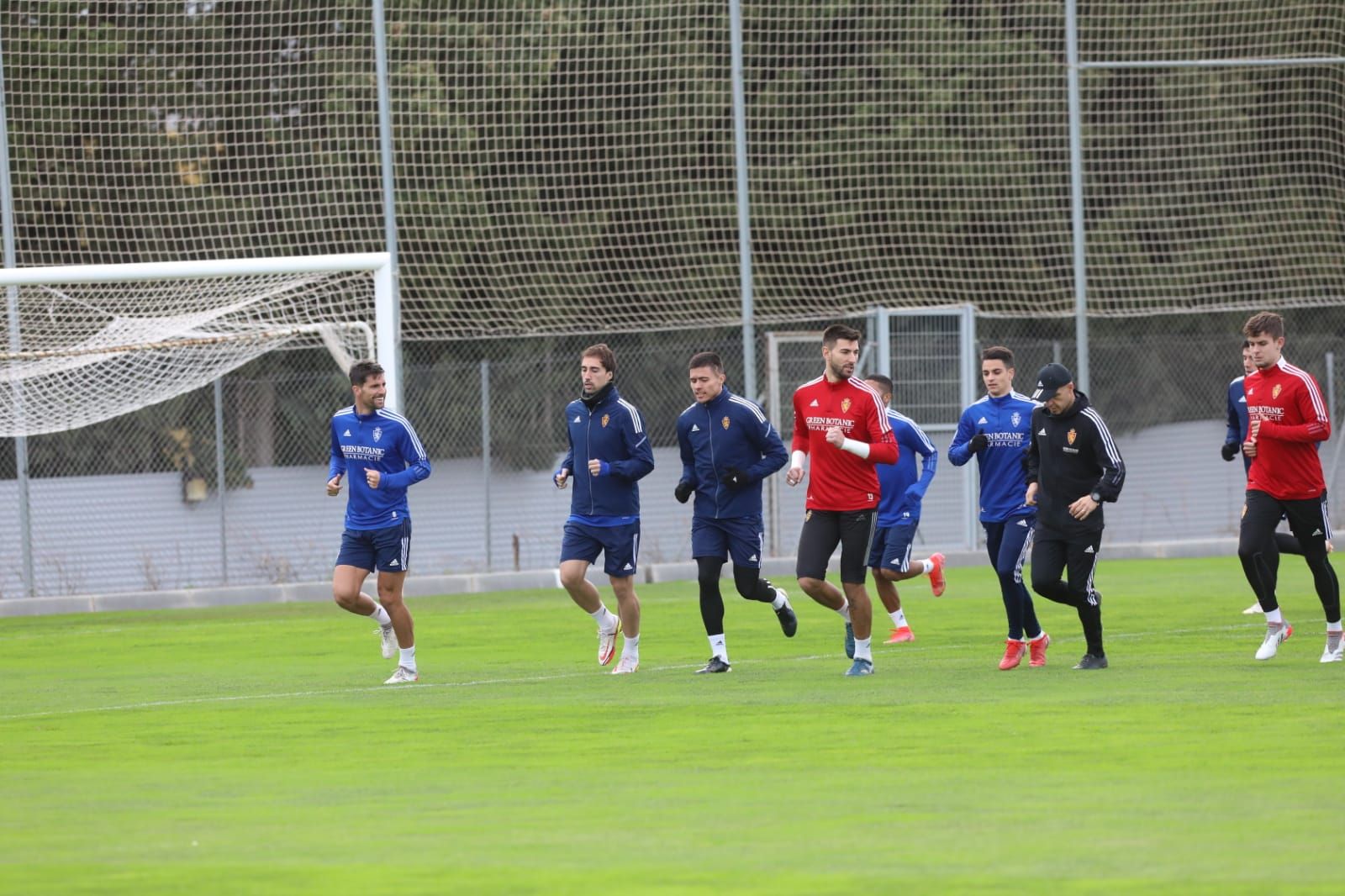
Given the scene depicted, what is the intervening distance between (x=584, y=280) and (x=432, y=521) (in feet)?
16.0

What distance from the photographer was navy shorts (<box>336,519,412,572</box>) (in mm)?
13766

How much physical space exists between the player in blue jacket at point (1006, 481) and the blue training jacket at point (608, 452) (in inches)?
83.0

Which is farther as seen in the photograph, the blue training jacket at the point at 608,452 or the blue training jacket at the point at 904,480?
the blue training jacket at the point at 904,480

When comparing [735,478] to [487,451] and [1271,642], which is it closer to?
[1271,642]

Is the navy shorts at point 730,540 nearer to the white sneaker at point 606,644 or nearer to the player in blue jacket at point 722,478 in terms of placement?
the player in blue jacket at point 722,478

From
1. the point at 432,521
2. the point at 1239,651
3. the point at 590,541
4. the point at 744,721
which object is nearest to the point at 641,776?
the point at 744,721

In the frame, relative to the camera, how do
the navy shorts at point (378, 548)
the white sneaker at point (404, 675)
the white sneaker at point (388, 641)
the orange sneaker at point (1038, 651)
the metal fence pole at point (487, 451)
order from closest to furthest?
the orange sneaker at point (1038, 651), the white sneaker at point (404, 675), the navy shorts at point (378, 548), the white sneaker at point (388, 641), the metal fence pole at point (487, 451)

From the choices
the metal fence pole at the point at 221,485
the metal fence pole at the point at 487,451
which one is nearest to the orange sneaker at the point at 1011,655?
the metal fence pole at the point at 487,451

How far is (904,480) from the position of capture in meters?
15.8

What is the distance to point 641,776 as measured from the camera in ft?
29.7

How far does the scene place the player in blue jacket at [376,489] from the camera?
13.7 m

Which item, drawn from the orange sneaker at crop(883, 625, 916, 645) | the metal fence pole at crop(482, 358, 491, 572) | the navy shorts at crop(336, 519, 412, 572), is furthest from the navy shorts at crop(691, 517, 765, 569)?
the metal fence pole at crop(482, 358, 491, 572)

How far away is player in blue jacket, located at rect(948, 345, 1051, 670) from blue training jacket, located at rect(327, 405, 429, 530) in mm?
3662

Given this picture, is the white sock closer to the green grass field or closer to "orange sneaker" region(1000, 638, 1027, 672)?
the green grass field
